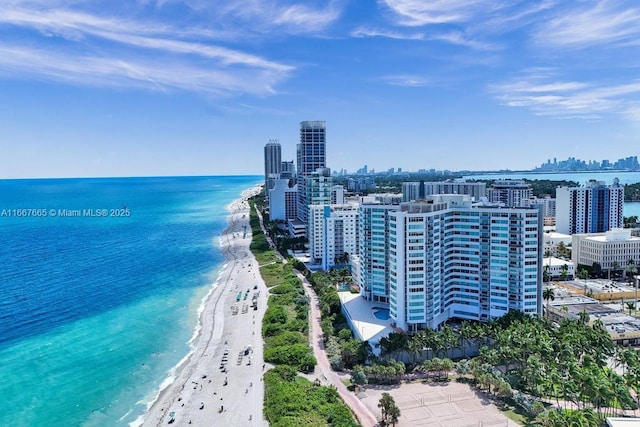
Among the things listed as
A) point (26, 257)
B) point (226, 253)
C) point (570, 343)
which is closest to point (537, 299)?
point (570, 343)

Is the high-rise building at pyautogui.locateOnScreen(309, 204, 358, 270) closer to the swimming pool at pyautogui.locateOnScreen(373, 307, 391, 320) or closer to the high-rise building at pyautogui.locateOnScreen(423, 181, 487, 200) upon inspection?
the swimming pool at pyautogui.locateOnScreen(373, 307, 391, 320)

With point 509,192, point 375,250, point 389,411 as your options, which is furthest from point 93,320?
point 509,192

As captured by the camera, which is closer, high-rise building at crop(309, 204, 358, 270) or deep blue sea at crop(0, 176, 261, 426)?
deep blue sea at crop(0, 176, 261, 426)

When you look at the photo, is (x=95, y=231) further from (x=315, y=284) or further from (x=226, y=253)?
(x=315, y=284)

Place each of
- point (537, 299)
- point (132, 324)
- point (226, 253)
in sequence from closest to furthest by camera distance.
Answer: point (537, 299)
point (132, 324)
point (226, 253)

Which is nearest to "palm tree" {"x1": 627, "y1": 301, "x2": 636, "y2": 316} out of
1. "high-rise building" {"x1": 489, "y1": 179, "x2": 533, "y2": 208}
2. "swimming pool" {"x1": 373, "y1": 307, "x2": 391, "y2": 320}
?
"swimming pool" {"x1": 373, "y1": 307, "x2": 391, "y2": 320}
